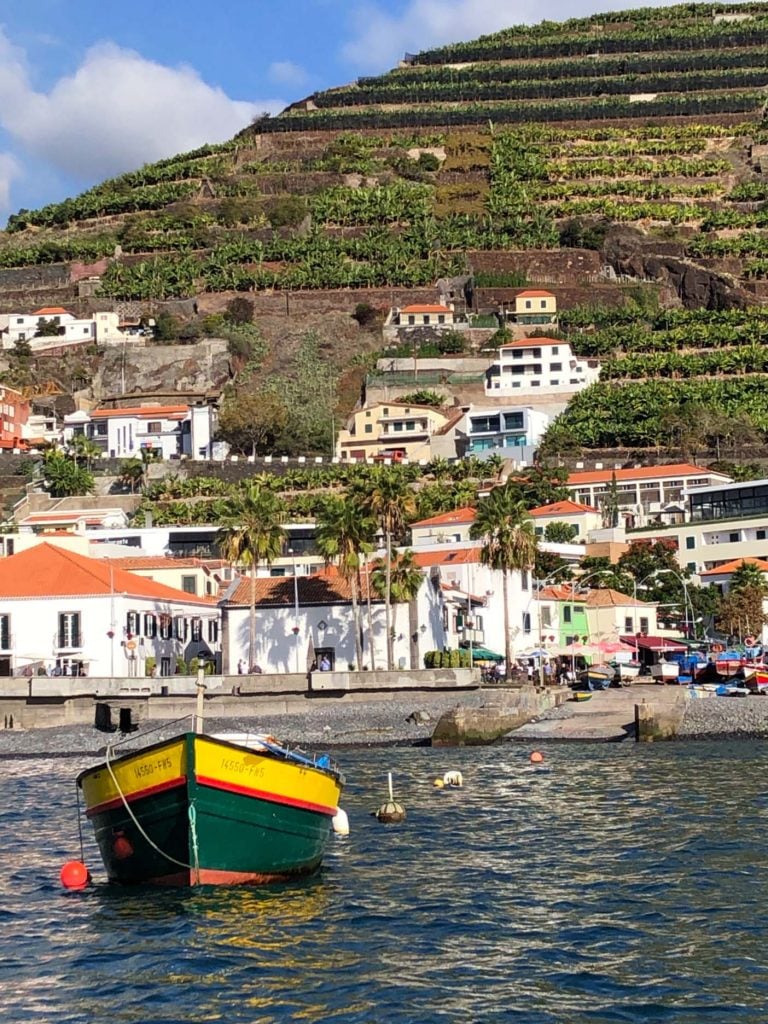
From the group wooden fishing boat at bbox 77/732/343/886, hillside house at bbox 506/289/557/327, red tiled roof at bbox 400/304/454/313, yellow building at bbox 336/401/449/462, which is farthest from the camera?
red tiled roof at bbox 400/304/454/313

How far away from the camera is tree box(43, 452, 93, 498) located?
11844 cm

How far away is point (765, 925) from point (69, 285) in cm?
14082

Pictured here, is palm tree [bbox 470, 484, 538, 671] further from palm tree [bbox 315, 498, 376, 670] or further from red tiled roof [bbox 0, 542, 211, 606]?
red tiled roof [bbox 0, 542, 211, 606]

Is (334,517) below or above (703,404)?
below

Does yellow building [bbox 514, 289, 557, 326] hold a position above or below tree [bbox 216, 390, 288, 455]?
above

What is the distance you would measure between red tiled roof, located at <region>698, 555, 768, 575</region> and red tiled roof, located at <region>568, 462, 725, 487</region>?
13.8 m

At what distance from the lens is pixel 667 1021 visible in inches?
776

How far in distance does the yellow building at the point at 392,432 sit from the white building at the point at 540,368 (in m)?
7.83

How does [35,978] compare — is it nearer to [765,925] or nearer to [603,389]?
[765,925]

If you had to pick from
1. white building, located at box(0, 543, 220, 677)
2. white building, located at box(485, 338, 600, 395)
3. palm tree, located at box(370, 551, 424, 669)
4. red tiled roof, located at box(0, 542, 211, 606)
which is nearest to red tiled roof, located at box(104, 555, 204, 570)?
red tiled roof, located at box(0, 542, 211, 606)

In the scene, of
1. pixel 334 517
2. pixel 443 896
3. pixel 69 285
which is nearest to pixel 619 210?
pixel 69 285

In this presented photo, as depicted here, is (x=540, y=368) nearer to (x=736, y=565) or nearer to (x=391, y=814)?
(x=736, y=565)

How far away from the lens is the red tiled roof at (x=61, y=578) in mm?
69000

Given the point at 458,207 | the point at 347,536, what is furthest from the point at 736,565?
the point at 458,207
